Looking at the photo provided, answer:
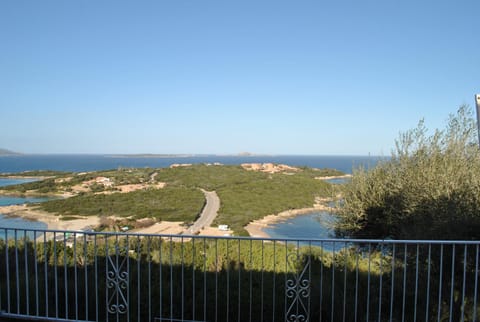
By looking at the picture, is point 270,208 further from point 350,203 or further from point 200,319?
point 200,319

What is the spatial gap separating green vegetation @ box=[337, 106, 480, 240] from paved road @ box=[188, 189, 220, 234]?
18.8m

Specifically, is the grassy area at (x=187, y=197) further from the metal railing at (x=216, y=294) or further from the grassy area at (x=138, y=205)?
the metal railing at (x=216, y=294)

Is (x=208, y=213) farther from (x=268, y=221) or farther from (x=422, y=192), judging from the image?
(x=422, y=192)

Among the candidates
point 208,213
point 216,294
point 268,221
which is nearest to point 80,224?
point 208,213

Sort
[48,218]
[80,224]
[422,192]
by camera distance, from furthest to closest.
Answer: [48,218] < [80,224] < [422,192]

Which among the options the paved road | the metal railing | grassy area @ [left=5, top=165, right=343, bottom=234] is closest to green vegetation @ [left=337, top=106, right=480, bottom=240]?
the metal railing

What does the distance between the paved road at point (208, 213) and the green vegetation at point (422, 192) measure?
18.8 meters

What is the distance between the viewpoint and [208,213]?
38.8 meters

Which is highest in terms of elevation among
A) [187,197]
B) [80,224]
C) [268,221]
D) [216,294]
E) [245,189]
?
[216,294]

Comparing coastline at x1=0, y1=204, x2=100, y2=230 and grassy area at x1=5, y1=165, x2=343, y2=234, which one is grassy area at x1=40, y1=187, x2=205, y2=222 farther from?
coastline at x1=0, y1=204, x2=100, y2=230

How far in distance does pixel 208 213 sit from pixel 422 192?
3110 centimetres

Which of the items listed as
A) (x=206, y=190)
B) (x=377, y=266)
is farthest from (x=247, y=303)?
(x=206, y=190)

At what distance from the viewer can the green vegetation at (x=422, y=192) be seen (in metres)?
8.05

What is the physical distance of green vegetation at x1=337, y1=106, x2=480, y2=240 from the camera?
8.05 metres
